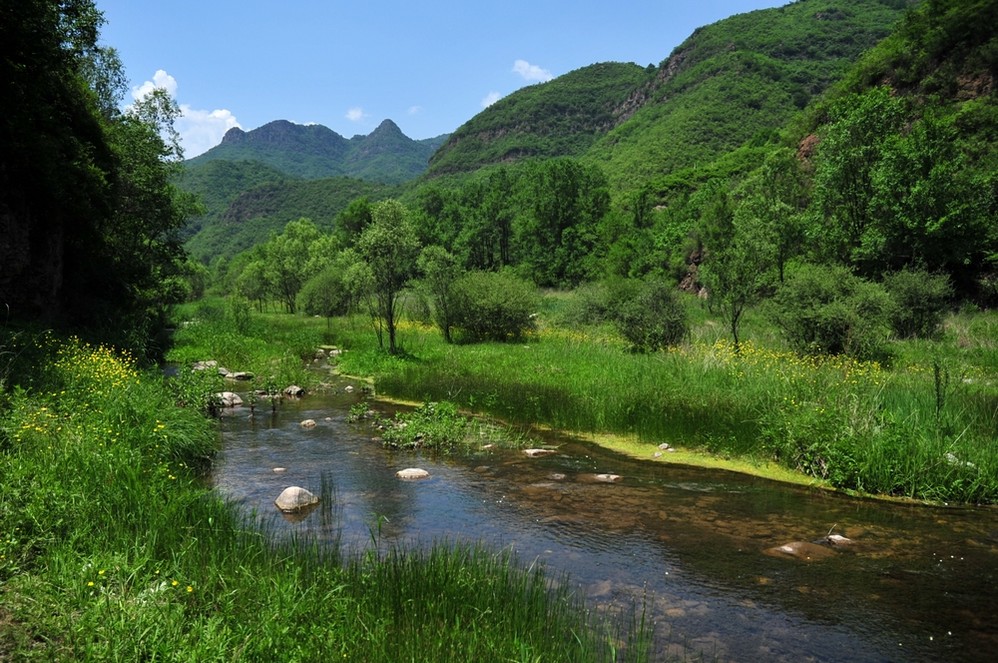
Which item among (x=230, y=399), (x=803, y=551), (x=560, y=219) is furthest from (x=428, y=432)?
(x=560, y=219)

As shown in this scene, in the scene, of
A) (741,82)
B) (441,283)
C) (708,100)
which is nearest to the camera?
(441,283)

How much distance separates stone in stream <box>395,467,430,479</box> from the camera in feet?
38.2

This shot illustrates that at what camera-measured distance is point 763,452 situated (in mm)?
12383

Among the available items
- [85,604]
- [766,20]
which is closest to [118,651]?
[85,604]

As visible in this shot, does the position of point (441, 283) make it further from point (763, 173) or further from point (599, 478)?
point (763, 173)

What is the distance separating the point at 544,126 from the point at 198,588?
190549 mm

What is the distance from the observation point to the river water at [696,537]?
629 cm

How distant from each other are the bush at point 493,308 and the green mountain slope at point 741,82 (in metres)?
66.5

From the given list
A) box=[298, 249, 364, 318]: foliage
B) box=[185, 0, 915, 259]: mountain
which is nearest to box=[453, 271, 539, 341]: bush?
box=[298, 249, 364, 318]: foliage

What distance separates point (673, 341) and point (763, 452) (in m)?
13.0

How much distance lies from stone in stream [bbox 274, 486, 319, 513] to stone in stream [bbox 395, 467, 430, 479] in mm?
1995

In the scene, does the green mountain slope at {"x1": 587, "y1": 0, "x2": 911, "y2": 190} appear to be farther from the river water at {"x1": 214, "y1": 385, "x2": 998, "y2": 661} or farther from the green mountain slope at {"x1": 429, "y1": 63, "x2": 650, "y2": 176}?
the river water at {"x1": 214, "y1": 385, "x2": 998, "y2": 661}

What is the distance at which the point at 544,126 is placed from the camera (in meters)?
183

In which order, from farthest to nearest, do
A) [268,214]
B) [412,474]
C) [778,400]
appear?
[268,214], [778,400], [412,474]
